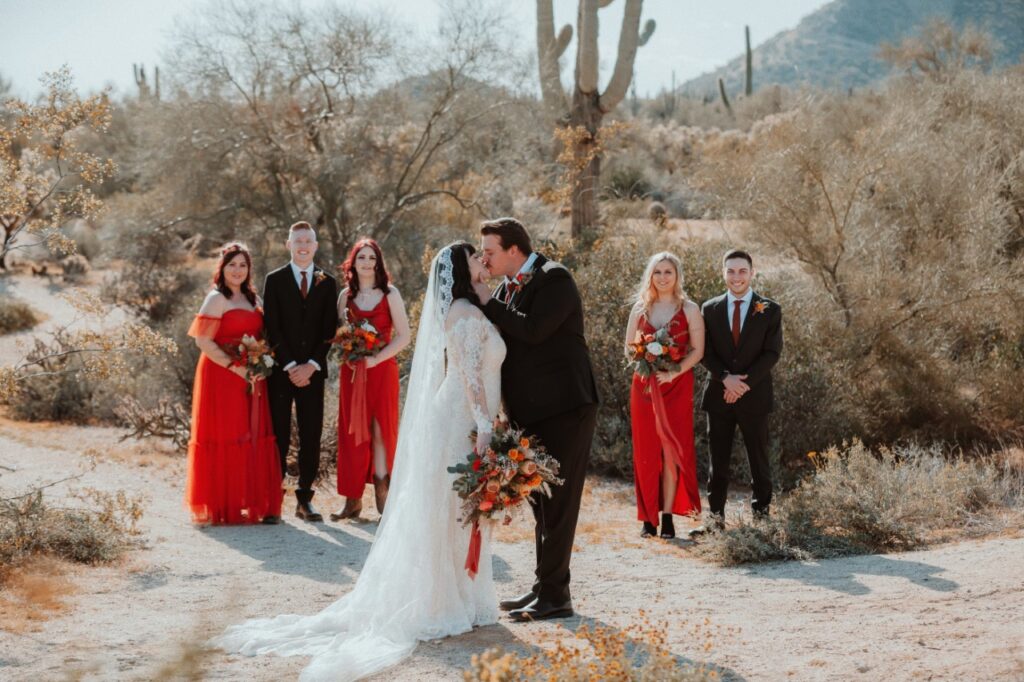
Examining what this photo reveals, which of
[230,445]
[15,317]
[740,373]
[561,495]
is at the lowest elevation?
[561,495]

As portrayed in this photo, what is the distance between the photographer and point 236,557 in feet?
24.9

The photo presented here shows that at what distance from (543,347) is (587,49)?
12071mm

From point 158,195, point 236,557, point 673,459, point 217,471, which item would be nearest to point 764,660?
point 673,459

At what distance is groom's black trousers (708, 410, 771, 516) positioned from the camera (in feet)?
Answer: 26.2

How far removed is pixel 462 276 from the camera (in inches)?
223

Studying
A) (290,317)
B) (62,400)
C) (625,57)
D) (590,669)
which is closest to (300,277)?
(290,317)

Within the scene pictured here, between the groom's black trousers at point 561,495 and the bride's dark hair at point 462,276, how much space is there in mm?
814

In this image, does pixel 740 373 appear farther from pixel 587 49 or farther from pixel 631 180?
pixel 631 180

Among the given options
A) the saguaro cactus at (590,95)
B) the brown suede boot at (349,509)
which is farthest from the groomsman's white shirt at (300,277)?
the saguaro cactus at (590,95)

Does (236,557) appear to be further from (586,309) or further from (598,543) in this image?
(586,309)

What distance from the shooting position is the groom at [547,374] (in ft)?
18.5

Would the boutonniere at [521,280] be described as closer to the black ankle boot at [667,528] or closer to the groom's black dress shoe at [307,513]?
the black ankle boot at [667,528]

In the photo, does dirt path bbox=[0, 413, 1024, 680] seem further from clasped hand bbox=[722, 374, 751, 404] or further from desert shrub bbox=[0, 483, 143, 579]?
clasped hand bbox=[722, 374, 751, 404]

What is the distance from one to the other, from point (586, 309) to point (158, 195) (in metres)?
12.5
